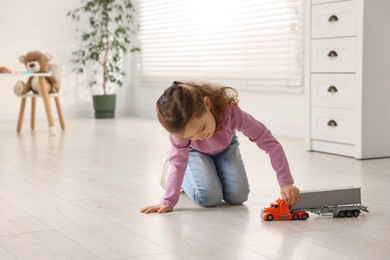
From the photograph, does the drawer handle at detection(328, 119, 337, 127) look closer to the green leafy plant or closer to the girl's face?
the girl's face

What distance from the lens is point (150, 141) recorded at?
439 cm

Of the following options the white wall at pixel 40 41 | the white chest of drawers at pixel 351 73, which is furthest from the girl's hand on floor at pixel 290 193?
the white wall at pixel 40 41

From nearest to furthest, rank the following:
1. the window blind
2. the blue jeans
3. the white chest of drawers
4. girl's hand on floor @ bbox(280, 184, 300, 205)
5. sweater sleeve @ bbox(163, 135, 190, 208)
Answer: girl's hand on floor @ bbox(280, 184, 300, 205) < sweater sleeve @ bbox(163, 135, 190, 208) < the blue jeans < the white chest of drawers < the window blind

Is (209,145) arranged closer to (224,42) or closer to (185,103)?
(185,103)

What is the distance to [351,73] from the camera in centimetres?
346

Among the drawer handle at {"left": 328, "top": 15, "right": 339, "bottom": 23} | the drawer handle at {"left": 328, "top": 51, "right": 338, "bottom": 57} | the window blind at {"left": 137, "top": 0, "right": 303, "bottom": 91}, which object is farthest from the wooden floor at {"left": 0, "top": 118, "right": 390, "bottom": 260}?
the window blind at {"left": 137, "top": 0, "right": 303, "bottom": 91}

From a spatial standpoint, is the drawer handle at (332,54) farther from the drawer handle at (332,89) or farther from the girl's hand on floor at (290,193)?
the girl's hand on floor at (290,193)

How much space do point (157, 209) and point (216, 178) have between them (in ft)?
0.88

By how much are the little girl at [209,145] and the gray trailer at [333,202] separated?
5 cm

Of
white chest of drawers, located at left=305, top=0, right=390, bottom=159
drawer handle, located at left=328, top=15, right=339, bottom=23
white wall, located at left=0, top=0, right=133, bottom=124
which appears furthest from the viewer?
white wall, located at left=0, top=0, right=133, bottom=124

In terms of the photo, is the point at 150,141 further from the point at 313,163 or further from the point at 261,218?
the point at 261,218

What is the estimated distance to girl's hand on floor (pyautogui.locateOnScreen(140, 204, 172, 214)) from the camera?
2.22 m

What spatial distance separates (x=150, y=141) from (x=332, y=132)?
4.26 ft

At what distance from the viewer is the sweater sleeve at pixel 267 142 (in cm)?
205
